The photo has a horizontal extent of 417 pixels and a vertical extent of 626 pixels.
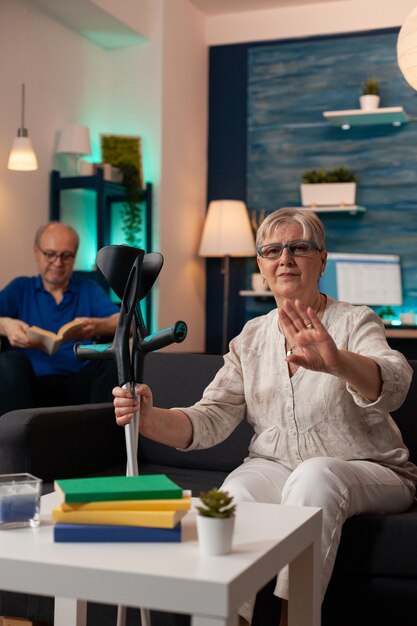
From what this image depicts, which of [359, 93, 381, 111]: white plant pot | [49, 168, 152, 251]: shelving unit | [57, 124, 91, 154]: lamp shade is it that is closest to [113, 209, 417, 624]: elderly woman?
[49, 168, 152, 251]: shelving unit

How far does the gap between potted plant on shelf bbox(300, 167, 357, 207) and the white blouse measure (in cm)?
345

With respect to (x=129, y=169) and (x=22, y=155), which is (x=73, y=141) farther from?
(x=22, y=155)

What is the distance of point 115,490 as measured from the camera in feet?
4.50

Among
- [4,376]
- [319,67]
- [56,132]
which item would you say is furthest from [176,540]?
[319,67]

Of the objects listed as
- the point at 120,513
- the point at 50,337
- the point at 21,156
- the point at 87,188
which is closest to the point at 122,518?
the point at 120,513

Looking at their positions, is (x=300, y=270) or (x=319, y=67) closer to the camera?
(x=300, y=270)

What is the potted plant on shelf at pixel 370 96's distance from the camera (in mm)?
5496

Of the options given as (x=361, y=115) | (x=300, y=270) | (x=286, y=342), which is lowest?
(x=286, y=342)

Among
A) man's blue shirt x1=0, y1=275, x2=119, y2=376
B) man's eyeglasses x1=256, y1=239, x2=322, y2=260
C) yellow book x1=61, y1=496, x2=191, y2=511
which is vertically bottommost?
yellow book x1=61, y1=496, x2=191, y2=511

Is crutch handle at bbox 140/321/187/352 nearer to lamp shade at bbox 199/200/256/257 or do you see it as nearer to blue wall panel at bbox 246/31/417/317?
lamp shade at bbox 199/200/256/257

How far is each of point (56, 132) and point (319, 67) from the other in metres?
1.85

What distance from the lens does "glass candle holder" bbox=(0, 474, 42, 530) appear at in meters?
1.43

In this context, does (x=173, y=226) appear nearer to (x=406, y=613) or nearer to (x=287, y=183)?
(x=287, y=183)

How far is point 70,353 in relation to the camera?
3.68 m
